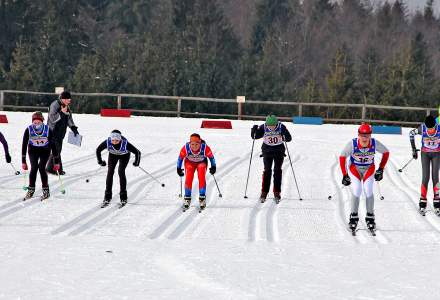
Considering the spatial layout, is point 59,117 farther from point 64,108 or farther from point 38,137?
point 38,137

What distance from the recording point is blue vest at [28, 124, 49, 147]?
39.8 feet

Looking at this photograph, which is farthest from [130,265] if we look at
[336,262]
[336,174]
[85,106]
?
[85,106]

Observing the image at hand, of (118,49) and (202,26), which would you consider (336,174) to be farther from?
(202,26)

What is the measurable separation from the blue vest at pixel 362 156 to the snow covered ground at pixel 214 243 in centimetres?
99

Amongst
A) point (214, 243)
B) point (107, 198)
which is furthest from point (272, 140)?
point (214, 243)

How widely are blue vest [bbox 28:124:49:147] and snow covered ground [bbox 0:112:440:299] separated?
0.95 meters

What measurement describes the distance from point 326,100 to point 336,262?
1221 inches

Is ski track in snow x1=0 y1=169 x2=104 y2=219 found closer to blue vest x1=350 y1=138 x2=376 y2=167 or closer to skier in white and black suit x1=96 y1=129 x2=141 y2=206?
skier in white and black suit x1=96 y1=129 x2=141 y2=206

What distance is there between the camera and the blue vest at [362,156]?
410 inches

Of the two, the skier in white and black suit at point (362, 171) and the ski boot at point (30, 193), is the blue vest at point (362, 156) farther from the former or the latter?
the ski boot at point (30, 193)

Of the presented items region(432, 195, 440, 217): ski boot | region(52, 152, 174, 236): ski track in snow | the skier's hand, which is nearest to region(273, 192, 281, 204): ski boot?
region(52, 152, 174, 236): ski track in snow

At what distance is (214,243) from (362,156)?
250 centimetres

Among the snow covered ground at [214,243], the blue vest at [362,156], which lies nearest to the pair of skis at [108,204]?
the snow covered ground at [214,243]

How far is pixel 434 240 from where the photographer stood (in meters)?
9.98
